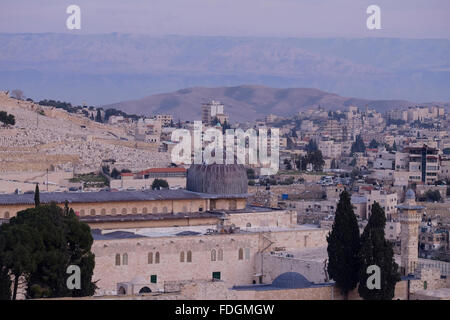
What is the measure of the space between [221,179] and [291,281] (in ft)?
22.7

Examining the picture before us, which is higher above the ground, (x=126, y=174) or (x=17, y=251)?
(x=126, y=174)

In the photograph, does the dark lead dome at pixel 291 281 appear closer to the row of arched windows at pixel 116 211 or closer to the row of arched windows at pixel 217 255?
the row of arched windows at pixel 217 255

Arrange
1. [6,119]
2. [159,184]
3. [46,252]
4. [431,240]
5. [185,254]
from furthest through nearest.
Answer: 1. [6,119]
2. [159,184]
3. [431,240]
4. [185,254]
5. [46,252]

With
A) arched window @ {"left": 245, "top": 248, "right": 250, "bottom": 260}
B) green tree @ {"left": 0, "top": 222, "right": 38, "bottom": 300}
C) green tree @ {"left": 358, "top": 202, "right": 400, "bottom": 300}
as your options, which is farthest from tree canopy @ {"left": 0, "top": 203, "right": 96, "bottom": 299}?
green tree @ {"left": 358, "top": 202, "right": 400, "bottom": 300}

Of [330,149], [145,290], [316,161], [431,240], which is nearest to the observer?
[145,290]

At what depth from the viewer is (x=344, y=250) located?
24938 millimetres

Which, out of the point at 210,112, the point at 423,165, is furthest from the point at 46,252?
the point at 210,112

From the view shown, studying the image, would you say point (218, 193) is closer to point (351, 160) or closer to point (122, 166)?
point (122, 166)

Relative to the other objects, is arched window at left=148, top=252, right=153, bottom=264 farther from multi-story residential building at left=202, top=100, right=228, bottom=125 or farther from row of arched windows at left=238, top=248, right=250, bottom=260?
multi-story residential building at left=202, top=100, right=228, bottom=125

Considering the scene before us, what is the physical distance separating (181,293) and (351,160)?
75980mm

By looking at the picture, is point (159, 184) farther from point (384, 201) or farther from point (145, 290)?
point (145, 290)

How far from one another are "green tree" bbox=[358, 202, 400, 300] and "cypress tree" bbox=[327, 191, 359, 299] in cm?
31

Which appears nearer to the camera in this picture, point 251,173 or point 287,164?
point 251,173

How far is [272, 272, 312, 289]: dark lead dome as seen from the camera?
81.6 ft
